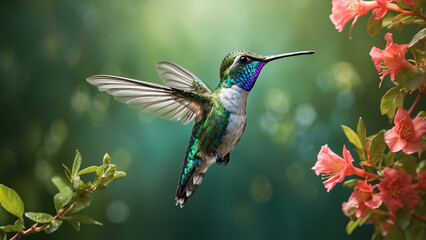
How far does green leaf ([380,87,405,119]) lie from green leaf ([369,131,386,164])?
0.14ft

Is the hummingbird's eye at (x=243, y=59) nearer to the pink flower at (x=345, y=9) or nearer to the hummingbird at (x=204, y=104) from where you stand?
the hummingbird at (x=204, y=104)

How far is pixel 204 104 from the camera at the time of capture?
767 millimetres

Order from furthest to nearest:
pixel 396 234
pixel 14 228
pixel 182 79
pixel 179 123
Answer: pixel 179 123 < pixel 182 79 < pixel 396 234 < pixel 14 228

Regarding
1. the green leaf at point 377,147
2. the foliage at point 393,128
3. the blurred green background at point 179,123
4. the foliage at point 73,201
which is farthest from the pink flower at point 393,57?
the blurred green background at point 179,123

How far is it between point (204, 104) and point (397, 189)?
1.28ft

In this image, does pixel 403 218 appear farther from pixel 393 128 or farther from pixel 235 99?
pixel 235 99

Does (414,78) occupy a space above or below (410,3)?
below

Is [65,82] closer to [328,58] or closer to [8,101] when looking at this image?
[8,101]

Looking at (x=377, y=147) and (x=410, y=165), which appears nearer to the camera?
(x=377, y=147)

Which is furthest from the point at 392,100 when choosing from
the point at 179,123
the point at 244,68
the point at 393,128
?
the point at 179,123

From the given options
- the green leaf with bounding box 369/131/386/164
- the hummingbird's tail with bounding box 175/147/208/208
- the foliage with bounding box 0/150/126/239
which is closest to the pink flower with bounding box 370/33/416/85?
the green leaf with bounding box 369/131/386/164

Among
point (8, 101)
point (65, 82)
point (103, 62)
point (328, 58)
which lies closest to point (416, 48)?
point (328, 58)

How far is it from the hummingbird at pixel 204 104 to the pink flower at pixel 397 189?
27cm

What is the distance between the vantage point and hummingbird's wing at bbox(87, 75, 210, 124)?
66 centimetres
